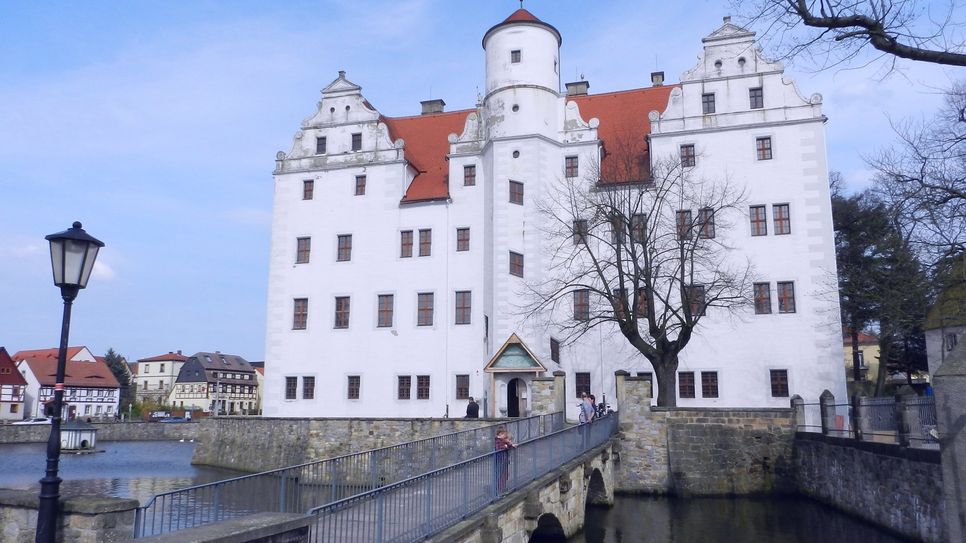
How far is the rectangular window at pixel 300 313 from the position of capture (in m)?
31.9

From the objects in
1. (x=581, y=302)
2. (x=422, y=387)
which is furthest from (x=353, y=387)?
(x=581, y=302)

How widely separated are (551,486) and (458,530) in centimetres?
533

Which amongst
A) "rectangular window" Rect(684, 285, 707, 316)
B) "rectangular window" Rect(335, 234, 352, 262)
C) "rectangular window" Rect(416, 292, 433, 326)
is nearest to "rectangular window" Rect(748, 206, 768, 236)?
"rectangular window" Rect(684, 285, 707, 316)

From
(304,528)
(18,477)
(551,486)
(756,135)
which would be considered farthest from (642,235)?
(18,477)

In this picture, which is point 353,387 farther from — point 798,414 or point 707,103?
point 707,103

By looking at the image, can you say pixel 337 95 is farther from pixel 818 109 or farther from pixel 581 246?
pixel 818 109

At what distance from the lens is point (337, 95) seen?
110ft

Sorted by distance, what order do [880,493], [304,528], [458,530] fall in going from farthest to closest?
1. [880,493]
2. [458,530]
3. [304,528]

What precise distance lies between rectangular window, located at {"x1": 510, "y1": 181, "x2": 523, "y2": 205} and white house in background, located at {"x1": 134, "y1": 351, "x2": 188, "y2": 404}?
90002mm

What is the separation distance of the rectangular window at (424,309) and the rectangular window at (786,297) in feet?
44.4

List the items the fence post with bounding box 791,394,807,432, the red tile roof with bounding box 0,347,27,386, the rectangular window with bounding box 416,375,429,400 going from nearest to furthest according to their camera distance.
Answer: the fence post with bounding box 791,394,807,432 < the rectangular window with bounding box 416,375,429,400 < the red tile roof with bounding box 0,347,27,386

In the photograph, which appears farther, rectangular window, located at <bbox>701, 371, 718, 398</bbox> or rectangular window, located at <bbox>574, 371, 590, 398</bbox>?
rectangular window, located at <bbox>574, 371, 590, 398</bbox>

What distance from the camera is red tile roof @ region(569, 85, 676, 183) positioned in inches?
1179

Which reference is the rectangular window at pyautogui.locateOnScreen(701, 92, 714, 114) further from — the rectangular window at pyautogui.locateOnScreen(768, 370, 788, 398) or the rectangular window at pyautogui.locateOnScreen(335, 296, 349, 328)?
the rectangular window at pyautogui.locateOnScreen(335, 296, 349, 328)
